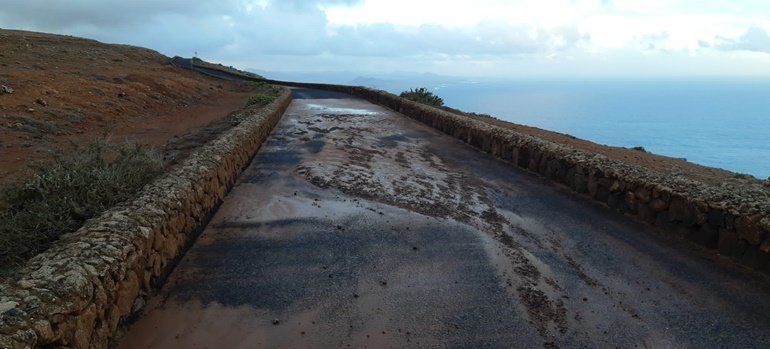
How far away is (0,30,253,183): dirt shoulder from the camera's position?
36.5ft

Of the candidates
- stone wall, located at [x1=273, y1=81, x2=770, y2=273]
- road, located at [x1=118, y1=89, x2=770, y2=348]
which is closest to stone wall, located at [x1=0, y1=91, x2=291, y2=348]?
road, located at [x1=118, y1=89, x2=770, y2=348]

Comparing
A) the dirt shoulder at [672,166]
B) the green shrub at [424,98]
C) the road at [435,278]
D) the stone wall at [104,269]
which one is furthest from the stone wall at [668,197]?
the green shrub at [424,98]

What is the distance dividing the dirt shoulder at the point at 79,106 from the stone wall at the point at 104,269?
2760mm

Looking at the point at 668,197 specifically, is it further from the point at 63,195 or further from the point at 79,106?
the point at 79,106

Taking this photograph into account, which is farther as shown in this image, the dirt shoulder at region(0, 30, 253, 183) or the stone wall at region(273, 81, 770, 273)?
the dirt shoulder at region(0, 30, 253, 183)

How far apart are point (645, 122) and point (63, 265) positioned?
214 m

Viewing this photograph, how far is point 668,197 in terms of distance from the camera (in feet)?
23.0

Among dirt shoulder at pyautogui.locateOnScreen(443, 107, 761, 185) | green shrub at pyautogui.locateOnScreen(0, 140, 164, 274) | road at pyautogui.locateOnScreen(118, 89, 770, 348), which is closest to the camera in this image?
road at pyautogui.locateOnScreen(118, 89, 770, 348)

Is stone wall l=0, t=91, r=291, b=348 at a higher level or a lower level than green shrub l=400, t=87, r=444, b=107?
lower

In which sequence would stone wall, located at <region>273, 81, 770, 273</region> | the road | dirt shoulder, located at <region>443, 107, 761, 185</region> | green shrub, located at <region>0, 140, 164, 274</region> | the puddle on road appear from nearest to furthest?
the road, green shrub, located at <region>0, 140, 164, 274</region>, stone wall, located at <region>273, 81, 770, 273</region>, dirt shoulder, located at <region>443, 107, 761, 185</region>, the puddle on road

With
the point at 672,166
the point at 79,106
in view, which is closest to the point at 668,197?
the point at 672,166

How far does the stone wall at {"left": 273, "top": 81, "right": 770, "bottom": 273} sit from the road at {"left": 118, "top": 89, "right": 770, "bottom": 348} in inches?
9.4

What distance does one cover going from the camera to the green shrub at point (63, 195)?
4.62 metres

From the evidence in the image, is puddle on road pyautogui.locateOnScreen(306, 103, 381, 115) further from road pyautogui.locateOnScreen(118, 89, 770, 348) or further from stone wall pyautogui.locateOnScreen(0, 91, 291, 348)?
stone wall pyautogui.locateOnScreen(0, 91, 291, 348)
